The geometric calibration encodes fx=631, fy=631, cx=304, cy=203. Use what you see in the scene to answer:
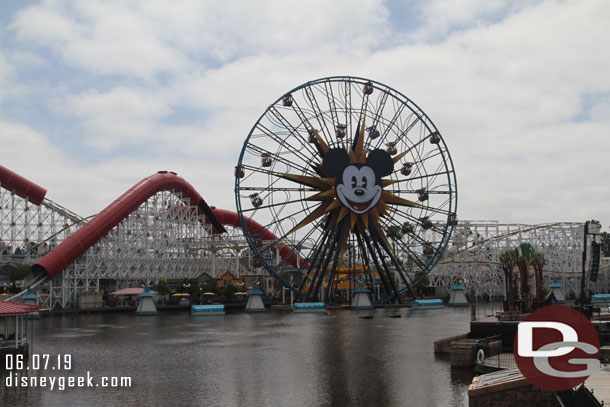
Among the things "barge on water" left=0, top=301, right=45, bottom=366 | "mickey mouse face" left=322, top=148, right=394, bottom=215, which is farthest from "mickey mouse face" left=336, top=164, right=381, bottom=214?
"barge on water" left=0, top=301, right=45, bottom=366

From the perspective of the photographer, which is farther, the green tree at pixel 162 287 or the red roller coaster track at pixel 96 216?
the green tree at pixel 162 287

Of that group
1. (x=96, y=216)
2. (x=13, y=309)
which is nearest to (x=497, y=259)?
(x=96, y=216)

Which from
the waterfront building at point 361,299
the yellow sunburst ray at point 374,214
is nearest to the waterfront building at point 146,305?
the waterfront building at point 361,299

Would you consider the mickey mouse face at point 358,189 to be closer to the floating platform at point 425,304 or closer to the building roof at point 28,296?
the floating platform at point 425,304

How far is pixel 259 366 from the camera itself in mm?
25719

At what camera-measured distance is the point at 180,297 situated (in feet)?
246

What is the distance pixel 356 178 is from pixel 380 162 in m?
2.94

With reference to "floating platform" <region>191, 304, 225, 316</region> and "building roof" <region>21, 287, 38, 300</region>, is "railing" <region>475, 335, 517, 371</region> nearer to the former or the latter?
"floating platform" <region>191, 304, 225, 316</region>

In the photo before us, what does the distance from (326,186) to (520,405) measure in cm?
4287

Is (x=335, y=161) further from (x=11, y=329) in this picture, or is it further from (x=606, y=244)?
(x=606, y=244)

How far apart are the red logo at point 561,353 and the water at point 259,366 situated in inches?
169

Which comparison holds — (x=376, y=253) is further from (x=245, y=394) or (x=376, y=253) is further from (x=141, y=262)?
(x=245, y=394)

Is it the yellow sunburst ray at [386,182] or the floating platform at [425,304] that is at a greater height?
the yellow sunburst ray at [386,182]

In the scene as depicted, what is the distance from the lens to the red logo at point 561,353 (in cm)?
1254
